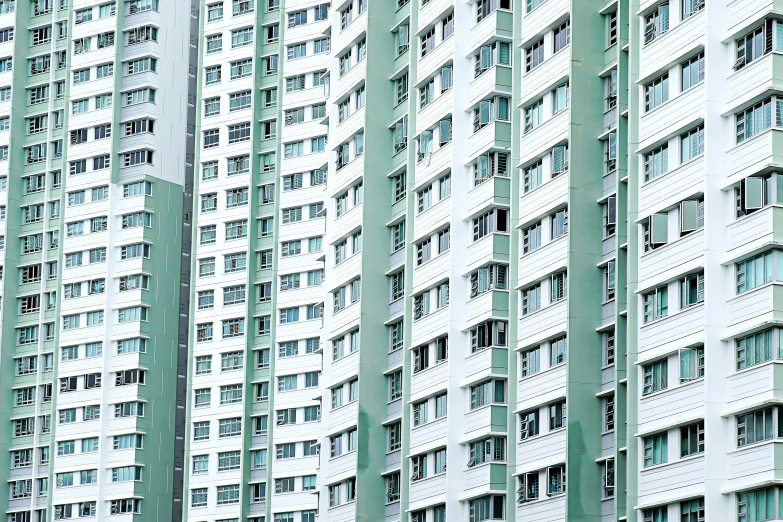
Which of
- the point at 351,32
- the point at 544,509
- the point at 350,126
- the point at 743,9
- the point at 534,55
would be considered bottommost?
the point at 544,509

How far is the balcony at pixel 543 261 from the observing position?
7000 centimetres

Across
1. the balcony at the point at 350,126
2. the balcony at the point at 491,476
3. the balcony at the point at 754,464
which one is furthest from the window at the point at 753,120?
the balcony at the point at 350,126

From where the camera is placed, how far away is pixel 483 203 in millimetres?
77375

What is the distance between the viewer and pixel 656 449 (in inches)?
2371

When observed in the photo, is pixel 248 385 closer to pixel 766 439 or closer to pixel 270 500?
pixel 270 500

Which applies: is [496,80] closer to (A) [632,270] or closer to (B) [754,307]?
(A) [632,270]

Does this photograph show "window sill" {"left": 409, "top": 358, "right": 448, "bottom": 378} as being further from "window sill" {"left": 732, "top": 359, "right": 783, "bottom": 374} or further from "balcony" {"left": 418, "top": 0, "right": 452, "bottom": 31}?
"window sill" {"left": 732, "top": 359, "right": 783, "bottom": 374}

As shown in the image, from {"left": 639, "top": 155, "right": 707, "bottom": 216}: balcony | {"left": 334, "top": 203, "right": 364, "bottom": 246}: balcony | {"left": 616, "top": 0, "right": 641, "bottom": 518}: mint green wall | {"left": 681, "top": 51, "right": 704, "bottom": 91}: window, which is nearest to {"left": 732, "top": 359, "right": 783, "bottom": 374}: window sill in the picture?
{"left": 616, "top": 0, "right": 641, "bottom": 518}: mint green wall

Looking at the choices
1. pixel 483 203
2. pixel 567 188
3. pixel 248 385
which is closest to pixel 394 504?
pixel 483 203

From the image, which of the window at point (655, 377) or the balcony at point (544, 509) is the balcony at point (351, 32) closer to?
the balcony at point (544, 509)

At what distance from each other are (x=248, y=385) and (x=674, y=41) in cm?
5866

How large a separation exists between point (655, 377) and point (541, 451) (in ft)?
33.1

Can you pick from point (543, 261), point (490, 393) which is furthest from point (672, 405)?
point (490, 393)

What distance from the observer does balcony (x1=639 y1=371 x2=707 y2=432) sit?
5797cm
